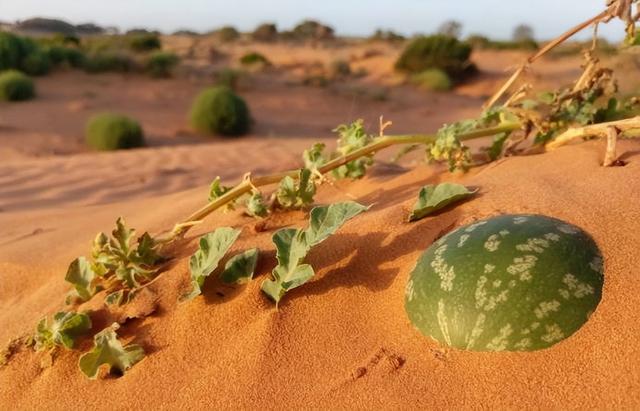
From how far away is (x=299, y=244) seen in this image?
77.4 inches

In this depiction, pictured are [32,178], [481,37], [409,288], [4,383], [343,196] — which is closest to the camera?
[409,288]

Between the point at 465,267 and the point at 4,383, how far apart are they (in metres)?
1.35

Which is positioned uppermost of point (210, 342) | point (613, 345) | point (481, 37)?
point (613, 345)

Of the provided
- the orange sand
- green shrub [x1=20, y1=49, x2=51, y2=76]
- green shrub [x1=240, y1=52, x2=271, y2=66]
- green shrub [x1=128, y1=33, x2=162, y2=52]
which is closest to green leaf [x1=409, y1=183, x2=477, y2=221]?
the orange sand

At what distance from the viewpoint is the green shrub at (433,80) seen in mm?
17359

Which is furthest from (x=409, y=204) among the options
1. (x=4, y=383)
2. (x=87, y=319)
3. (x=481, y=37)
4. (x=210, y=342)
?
(x=481, y=37)

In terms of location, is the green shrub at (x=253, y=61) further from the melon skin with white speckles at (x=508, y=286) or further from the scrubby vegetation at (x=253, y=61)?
the melon skin with white speckles at (x=508, y=286)

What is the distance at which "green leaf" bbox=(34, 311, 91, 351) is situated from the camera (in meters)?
2.00

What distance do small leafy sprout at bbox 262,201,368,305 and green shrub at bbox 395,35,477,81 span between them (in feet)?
56.8

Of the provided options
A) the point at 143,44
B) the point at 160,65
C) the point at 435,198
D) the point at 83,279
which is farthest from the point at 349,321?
the point at 143,44

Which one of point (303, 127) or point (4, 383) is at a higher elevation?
point (4, 383)

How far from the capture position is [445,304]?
1.71 meters

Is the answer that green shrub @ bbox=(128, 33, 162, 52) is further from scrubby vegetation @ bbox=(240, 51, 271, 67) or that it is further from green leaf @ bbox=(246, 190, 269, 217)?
green leaf @ bbox=(246, 190, 269, 217)

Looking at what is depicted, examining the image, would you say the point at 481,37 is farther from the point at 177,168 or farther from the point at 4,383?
the point at 4,383
